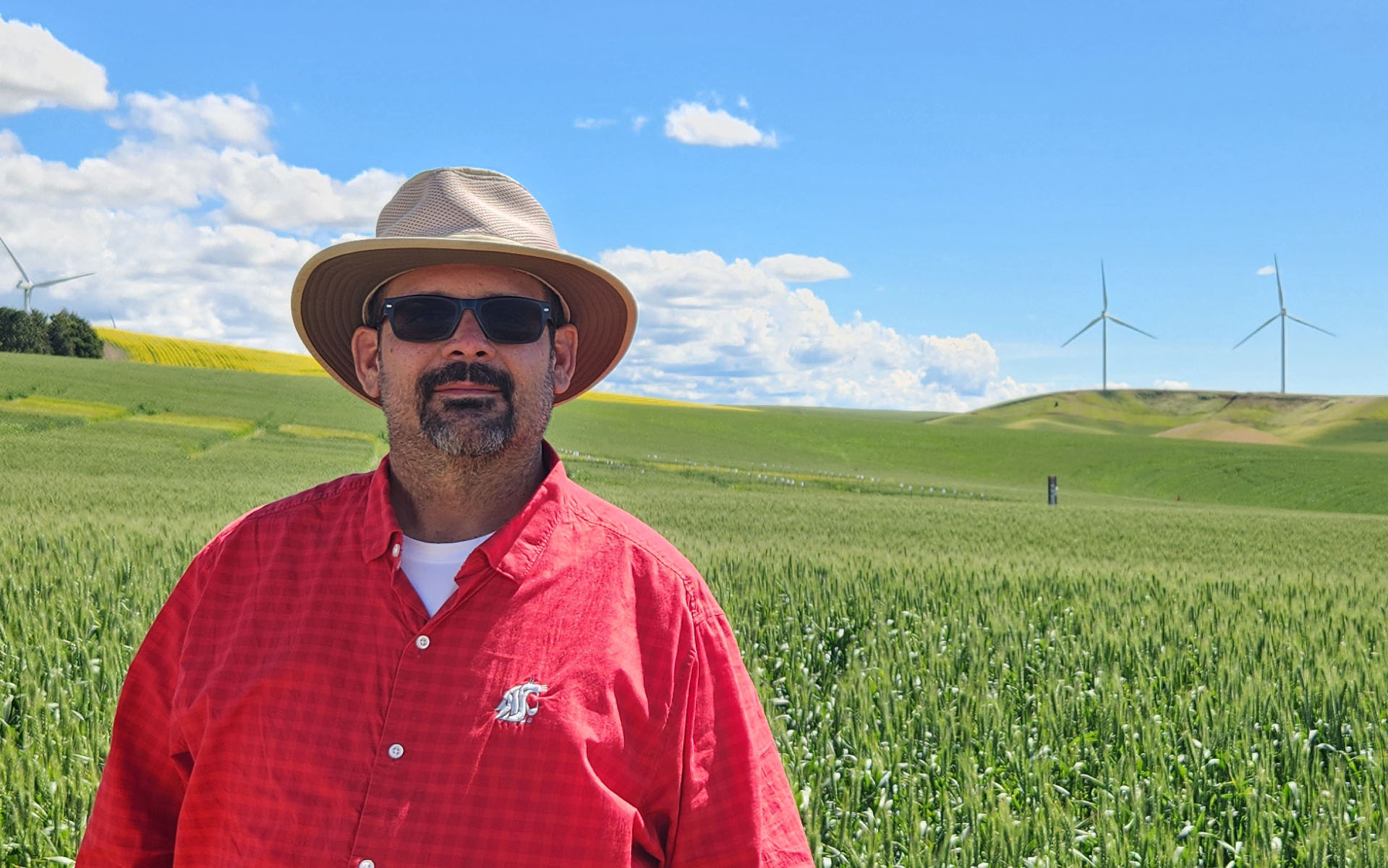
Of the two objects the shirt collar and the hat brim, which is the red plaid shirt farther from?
the hat brim

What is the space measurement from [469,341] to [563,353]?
0.46 meters

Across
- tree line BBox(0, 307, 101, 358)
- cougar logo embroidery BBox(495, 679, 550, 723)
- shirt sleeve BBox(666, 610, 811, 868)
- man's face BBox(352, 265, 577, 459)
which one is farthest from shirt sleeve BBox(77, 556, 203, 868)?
tree line BBox(0, 307, 101, 358)

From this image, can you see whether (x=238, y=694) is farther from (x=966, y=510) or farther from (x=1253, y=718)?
(x=966, y=510)

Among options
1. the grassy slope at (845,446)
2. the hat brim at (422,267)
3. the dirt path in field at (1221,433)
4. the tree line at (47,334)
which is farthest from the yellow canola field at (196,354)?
the hat brim at (422,267)

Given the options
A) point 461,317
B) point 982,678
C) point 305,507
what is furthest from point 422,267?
point 982,678

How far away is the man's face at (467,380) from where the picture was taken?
2.73 metres

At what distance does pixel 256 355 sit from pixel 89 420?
67.3 metres

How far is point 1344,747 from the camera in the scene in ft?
21.2

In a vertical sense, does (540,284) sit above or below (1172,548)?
above

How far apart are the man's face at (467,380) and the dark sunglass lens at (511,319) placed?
0.8 inches

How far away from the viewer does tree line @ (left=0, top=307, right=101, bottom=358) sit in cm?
8769

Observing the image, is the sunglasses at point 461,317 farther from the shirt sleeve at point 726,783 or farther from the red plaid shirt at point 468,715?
the shirt sleeve at point 726,783

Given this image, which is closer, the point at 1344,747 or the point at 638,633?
the point at 638,633

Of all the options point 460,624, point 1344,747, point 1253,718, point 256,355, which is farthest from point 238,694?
point 256,355
